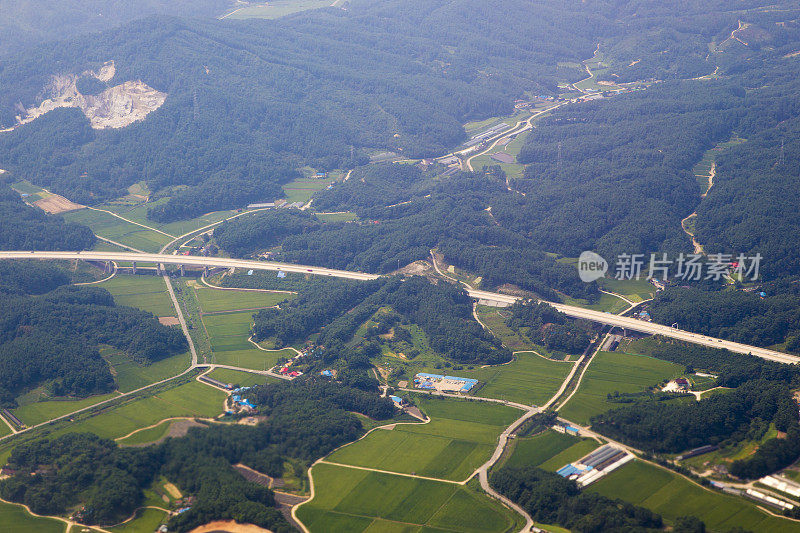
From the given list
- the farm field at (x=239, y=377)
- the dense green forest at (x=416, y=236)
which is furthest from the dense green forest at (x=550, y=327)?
the farm field at (x=239, y=377)

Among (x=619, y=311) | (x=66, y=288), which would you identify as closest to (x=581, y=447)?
(x=619, y=311)

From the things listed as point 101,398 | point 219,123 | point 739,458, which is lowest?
point 101,398

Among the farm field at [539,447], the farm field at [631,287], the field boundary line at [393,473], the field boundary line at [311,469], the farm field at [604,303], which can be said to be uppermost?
the farm field at [631,287]

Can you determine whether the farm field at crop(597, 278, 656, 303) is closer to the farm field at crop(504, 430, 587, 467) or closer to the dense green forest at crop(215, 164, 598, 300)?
the dense green forest at crop(215, 164, 598, 300)

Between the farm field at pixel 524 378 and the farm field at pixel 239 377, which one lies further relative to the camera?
the farm field at pixel 239 377

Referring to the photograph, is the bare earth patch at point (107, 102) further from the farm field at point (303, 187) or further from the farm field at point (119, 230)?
the farm field at point (303, 187)

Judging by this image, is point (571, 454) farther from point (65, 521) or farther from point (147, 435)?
point (65, 521)

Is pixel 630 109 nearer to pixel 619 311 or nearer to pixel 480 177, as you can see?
pixel 480 177
